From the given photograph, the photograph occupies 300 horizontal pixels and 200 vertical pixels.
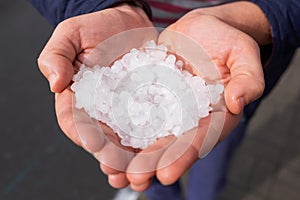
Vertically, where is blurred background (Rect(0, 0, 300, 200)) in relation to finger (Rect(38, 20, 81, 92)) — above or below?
below

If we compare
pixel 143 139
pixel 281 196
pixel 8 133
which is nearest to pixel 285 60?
pixel 143 139

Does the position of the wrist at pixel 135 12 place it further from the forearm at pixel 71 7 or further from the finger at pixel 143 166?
the finger at pixel 143 166

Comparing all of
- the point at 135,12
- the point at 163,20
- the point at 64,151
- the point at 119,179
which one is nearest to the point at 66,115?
the point at 119,179

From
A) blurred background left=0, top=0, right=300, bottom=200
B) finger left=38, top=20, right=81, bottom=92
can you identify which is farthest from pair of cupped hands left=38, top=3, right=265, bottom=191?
blurred background left=0, top=0, right=300, bottom=200

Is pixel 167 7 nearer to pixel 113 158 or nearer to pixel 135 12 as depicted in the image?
pixel 135 12

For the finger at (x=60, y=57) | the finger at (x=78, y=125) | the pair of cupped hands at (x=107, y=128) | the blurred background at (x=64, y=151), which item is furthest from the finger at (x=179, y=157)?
the blurred background at (x=64, y=151)

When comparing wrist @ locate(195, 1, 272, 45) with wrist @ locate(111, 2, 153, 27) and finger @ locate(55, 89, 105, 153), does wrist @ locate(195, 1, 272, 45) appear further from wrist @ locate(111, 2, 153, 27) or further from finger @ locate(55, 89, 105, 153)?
finger @ locate(55, 89, 105, 153)

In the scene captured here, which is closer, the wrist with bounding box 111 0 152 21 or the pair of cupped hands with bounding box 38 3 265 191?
the pair of cupped hands with bounding box 38 3 265 191

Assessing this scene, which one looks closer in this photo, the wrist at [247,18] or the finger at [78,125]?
the finger at [78,125]
